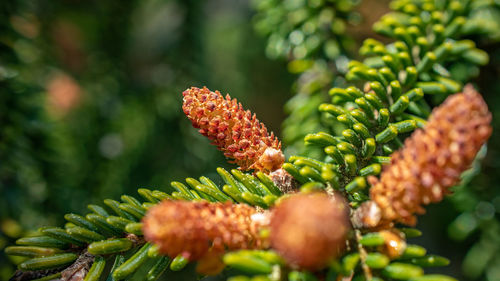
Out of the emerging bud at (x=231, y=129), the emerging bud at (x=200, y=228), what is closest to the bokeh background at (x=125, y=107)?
the emerging bud at (x=231, y=129)

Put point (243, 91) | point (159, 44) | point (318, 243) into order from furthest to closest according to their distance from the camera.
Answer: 1. point (159, 44)
2. point (243, 91)
3. point (318, 243)

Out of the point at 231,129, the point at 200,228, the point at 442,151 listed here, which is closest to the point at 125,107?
the point at 231,129

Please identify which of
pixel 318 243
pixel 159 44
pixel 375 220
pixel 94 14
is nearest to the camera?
pixel 318 243

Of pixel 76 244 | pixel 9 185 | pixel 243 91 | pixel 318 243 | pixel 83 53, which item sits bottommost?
pixel 318 243

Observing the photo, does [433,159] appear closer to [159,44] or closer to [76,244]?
[76,244]

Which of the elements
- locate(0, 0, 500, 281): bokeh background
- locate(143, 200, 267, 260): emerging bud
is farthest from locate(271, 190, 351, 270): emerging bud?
locate(0, 0, 500, 281): bokeh background

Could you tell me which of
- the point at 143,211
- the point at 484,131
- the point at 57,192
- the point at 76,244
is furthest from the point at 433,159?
the point at 57,192

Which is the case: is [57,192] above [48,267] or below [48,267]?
above
